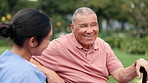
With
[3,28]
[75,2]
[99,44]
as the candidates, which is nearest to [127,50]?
[99,44]

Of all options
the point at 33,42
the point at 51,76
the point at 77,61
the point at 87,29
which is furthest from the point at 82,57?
the point at 33,42

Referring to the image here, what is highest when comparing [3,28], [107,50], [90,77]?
[3,28]

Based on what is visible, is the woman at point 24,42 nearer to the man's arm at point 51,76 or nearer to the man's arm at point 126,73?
the man's arm at point 51,76

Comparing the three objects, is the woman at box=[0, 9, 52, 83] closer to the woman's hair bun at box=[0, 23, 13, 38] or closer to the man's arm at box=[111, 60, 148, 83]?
the woman's hair bun at box=[0, 23, 13, 38]

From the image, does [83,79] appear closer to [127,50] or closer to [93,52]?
[93,52]

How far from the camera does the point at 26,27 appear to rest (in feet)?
6.03

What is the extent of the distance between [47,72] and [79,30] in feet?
1.68

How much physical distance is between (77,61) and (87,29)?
307 millimetres

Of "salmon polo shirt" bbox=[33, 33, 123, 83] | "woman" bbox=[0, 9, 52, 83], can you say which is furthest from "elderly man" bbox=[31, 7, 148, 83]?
"woman" bbox=[0, 9, 52, 83]

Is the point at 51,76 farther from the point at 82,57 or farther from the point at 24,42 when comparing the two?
the point at 24,42

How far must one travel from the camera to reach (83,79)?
119 inches

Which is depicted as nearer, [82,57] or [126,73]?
[126,73]

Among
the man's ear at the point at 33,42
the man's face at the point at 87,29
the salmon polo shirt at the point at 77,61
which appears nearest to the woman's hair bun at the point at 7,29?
the man's ear at the point at 33,42

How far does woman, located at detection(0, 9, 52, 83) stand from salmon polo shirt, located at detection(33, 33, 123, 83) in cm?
110
